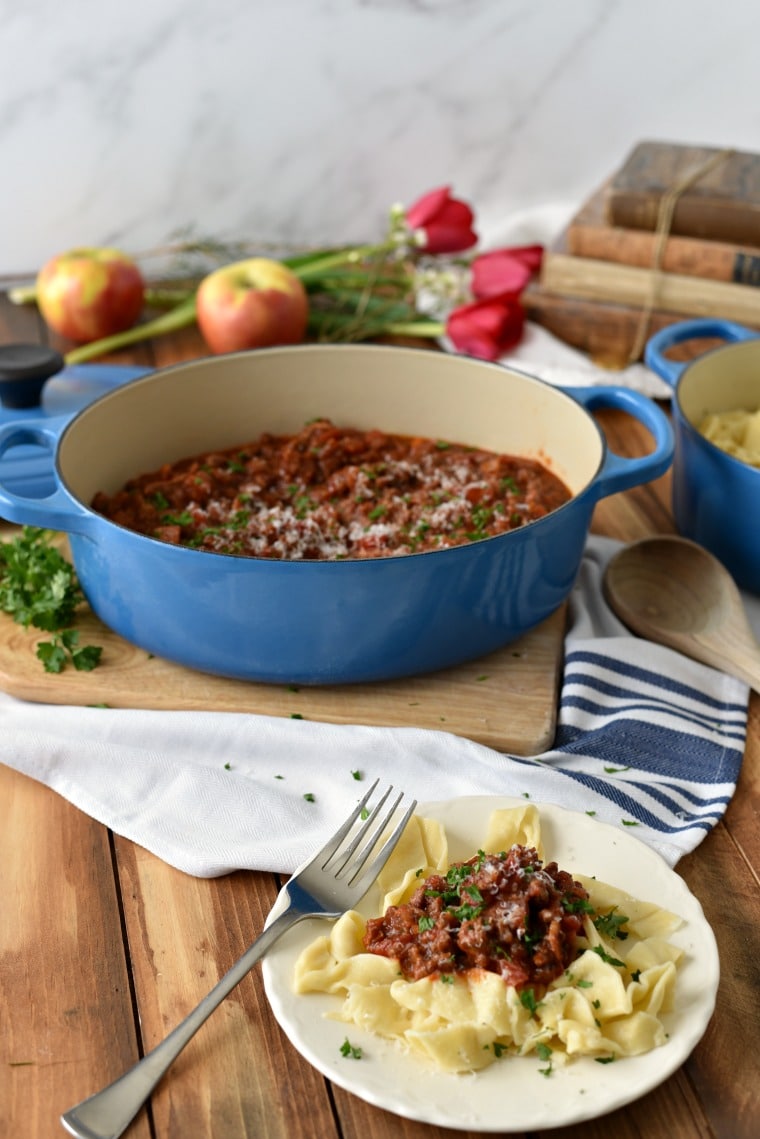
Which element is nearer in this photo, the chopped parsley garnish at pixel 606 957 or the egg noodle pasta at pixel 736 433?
the chopped parsley garnish at pixel 606 957

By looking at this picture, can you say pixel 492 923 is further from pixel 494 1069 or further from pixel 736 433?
pixel 736 433

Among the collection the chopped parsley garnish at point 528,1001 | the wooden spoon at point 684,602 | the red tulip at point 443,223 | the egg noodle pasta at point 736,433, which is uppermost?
the red tulip at point 443,223

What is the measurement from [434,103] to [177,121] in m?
0.85

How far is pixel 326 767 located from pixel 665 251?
1.94 meters

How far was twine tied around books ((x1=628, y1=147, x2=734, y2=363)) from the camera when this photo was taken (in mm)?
3225

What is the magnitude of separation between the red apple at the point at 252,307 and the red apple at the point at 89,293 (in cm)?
26

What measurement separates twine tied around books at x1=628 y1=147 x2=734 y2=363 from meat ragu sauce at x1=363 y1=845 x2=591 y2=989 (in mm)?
2107

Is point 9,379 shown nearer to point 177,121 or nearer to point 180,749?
point 180,749

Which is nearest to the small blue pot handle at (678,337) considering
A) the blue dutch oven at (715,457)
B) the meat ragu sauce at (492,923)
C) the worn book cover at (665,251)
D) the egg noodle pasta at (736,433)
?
the blue dutch oven at (715,457)

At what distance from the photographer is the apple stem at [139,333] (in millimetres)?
3482

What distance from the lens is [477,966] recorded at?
1.47 meters

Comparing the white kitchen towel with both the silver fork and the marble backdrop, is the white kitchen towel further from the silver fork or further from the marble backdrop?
the marble backdrop

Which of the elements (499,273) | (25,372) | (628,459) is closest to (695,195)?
(499,273)

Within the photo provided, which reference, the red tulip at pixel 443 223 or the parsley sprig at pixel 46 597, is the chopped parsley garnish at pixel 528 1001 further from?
the red tulip at pixel 443 223
